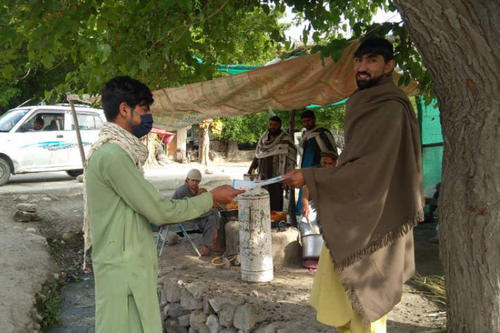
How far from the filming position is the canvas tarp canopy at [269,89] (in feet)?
15.7

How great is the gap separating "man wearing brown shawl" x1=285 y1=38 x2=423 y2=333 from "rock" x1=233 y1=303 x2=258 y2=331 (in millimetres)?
1613

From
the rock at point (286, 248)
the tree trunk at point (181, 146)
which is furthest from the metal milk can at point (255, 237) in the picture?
the tree trunk at point (181, 146)

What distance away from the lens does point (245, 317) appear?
4.09 metres

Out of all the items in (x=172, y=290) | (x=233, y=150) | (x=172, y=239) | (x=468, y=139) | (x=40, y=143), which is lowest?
(x=172, y=290)

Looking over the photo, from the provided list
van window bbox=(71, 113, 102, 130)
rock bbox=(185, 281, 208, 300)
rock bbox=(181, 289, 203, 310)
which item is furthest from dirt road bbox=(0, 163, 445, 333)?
van window bbox=(71, 113, 102, 130)

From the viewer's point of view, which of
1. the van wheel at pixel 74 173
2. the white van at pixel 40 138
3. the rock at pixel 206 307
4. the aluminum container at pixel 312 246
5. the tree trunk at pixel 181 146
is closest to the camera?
the rock at pixel 206 307

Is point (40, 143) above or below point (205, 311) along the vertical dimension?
above

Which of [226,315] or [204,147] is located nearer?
[226,315]

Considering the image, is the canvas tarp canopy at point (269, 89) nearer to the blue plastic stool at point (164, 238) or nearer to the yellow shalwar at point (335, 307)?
the blue plastic stool at point (164, 238)

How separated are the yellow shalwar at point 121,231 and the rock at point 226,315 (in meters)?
2.11

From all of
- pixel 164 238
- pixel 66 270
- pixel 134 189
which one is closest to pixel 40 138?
pixel 66 270

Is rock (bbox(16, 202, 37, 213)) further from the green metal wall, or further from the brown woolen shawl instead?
the brown woolen shawl

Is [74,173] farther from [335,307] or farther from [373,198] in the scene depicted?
[373,198]

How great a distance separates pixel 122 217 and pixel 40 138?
11370 millimetres
